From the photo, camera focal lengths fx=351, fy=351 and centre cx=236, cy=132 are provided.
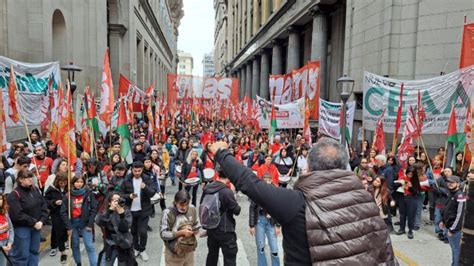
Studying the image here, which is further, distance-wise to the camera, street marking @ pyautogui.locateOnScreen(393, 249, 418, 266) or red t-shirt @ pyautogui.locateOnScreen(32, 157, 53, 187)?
red t-shirt @ pyautogui.locateOnScreen(32, 157, 53, 187)

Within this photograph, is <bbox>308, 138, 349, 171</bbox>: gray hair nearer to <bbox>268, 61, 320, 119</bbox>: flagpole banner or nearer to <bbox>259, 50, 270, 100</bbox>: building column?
<bbox>268, 61, 320, 119</bbox>: flagpole banner

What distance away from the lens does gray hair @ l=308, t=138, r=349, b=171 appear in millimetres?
1939

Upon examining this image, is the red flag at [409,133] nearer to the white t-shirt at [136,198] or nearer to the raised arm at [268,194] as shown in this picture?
the white t-shirt at [136,198]

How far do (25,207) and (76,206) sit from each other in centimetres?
76

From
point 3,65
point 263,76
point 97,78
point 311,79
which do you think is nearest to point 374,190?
point 311,79

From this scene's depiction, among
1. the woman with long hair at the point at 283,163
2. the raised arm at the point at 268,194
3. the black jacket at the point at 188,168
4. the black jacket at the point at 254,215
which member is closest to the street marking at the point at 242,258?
the black jacket at the point at 254,215

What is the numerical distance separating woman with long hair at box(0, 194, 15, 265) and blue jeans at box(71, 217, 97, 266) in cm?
99

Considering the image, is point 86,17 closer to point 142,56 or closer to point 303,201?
point 142,56

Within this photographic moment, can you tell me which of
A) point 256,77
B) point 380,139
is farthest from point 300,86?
point 256,77

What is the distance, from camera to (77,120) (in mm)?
12797

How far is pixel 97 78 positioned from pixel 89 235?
54.9 feet

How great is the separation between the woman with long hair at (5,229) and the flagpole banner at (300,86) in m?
9.17

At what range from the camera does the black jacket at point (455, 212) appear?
17.6 feet

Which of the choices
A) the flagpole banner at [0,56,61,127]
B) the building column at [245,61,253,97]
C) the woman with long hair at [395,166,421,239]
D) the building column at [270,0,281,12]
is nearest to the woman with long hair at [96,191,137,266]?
the woman with long hair at [395,166,421,239]
